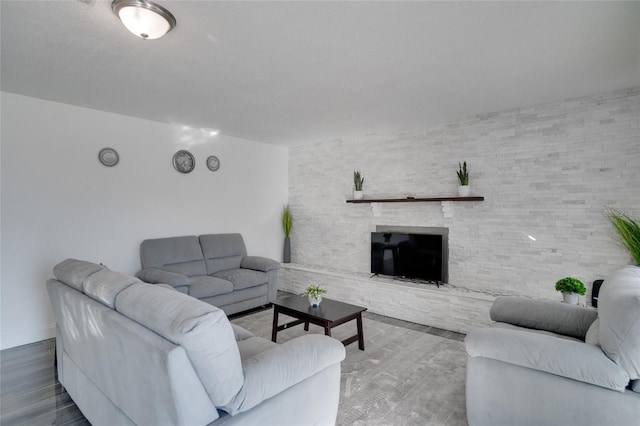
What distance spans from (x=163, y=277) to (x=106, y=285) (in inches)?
79.4

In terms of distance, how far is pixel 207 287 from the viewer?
3.87 meters

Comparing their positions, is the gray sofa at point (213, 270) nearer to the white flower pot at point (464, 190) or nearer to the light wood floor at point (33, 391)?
the light wood floor at point (33, 391)

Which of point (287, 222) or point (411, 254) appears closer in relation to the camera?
point (411, 254)

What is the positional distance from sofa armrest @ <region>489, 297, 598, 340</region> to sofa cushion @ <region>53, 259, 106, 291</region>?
Answer: 3.01m

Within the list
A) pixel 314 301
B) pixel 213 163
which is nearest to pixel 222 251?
pixel 213 163

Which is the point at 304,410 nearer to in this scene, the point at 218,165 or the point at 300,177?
the point at 218,165

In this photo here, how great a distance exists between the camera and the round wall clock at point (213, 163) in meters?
4.95

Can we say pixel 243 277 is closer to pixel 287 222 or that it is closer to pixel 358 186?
pixel 287 222

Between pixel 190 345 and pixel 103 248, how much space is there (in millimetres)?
3389

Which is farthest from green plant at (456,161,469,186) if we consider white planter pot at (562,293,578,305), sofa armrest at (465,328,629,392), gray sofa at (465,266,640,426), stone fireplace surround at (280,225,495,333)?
sofa armrest at (465,328,629,392)

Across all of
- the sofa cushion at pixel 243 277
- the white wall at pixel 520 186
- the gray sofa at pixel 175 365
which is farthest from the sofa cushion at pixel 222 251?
the gray sofa at pixel 175 365

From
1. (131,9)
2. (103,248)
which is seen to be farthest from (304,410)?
(103,248)

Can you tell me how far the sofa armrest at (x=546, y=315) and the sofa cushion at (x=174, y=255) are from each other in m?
3.62

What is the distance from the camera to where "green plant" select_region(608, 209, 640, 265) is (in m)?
2.89
